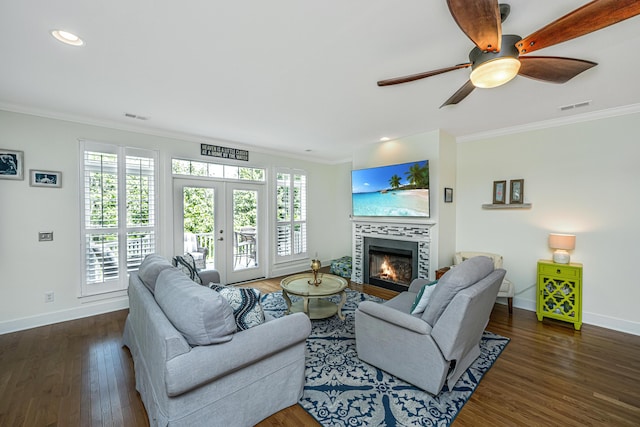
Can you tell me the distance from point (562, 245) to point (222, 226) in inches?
194

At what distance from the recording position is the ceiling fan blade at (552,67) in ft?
5.58

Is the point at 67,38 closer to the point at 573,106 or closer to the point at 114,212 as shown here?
the point at 114,212

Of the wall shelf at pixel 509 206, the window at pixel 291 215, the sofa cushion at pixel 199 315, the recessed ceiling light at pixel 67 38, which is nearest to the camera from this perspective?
the sofa cushion at pixel 199 315

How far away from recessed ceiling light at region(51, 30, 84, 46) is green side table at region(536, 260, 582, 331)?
16.7 feet

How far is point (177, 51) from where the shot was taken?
202cm

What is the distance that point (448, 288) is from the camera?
1.98 metres

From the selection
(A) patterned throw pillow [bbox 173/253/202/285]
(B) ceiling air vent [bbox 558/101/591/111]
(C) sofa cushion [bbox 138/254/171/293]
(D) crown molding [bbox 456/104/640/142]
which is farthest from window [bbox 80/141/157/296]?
(B) ceiling air vent [bbox 558/101/591/111]

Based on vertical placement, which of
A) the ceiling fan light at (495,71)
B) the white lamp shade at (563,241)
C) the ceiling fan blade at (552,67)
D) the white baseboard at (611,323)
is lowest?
the white baseboard at (611,323)

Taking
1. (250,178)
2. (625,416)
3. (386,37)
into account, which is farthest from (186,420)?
(250,178)

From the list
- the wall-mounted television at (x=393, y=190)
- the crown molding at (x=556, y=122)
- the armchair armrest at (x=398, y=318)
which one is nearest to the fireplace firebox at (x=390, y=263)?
the wall-mounted television at (x=393, y=190)

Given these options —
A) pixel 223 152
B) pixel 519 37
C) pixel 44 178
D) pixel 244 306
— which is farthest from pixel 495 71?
pixel 44 178

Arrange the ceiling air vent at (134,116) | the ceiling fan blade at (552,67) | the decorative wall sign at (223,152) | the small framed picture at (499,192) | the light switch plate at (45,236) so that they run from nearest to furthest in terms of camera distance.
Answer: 1. the ceiling fan blade at (552,67)
2. the light switch plate at (45,236)
3. the ceiling air vent at (134,116)
4. the small framed picture at (499,192)
5. the decorative wall sign at (223,152)

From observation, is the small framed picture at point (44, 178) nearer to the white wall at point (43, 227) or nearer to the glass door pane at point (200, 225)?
the white wall at point (43, 227)

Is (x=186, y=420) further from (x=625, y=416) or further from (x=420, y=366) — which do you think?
(x=625, y=416)
